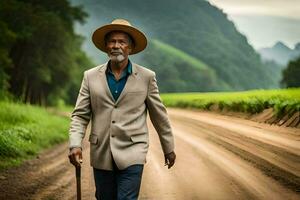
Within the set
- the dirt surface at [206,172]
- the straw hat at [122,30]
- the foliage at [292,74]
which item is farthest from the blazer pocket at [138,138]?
the foliage at [292,74]

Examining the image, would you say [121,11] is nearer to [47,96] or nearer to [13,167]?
[47,96]

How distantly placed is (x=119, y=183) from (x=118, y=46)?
107cm

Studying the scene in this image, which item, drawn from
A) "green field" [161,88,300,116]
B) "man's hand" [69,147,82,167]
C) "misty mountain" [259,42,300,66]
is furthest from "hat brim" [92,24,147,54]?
"misty mountain" [259,42,300,66]

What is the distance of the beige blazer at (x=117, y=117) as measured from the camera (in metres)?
4.25

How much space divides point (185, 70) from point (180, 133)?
210 feet

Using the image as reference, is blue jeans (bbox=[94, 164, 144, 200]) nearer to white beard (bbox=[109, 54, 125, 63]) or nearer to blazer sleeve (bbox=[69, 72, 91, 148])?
blazer sleeve (bbox=[69, 72, 91, 148])

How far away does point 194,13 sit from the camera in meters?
131

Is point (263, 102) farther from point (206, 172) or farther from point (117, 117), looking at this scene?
point (117, 117)

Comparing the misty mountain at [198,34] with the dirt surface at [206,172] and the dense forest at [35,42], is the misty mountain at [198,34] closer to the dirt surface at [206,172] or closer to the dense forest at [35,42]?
the dense forest at [35,42]

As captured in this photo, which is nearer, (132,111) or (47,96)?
(132,111)

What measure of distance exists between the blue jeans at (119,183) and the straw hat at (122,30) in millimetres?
1044

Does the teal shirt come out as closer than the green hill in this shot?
Yes

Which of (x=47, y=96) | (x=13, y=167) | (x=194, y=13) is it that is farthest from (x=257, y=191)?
(x=194, y=13)

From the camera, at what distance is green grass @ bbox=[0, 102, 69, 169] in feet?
35.5
